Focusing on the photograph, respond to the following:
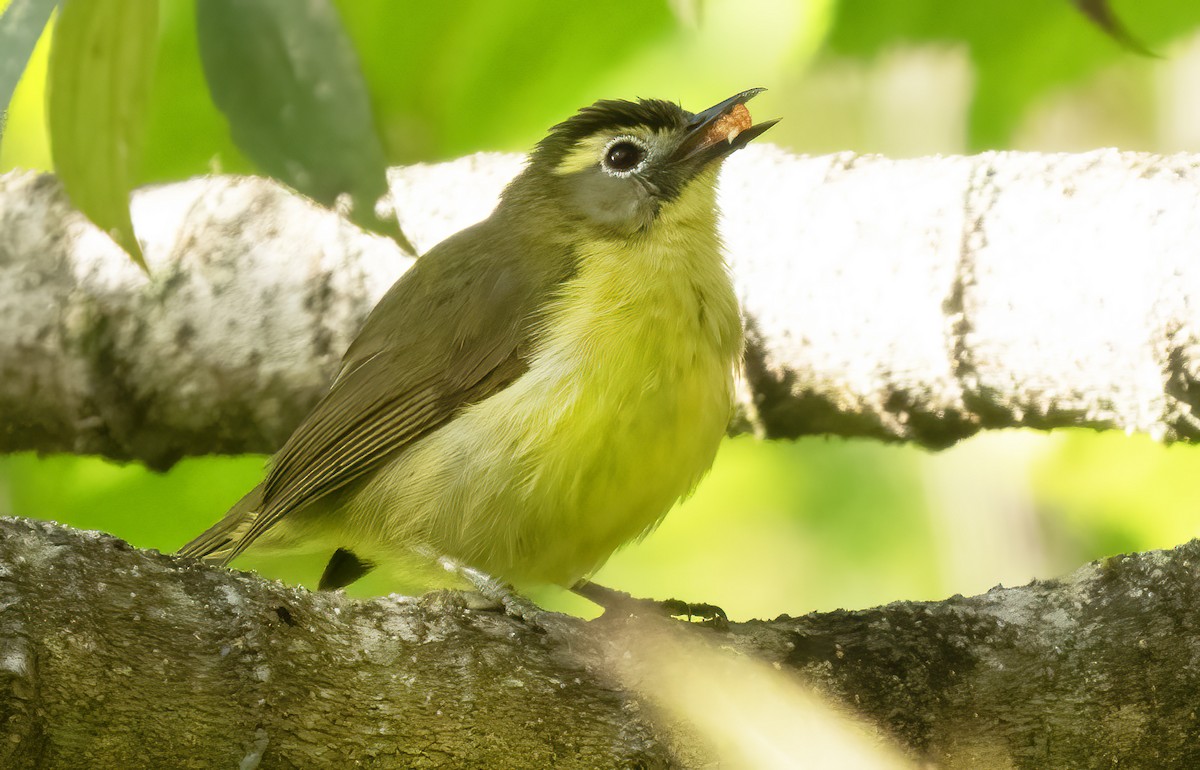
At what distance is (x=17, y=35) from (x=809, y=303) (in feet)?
7.05

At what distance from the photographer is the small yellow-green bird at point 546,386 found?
8.95ft

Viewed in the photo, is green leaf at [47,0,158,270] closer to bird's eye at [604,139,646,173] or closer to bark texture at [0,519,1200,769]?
bark texture at [0,519,1200,769]

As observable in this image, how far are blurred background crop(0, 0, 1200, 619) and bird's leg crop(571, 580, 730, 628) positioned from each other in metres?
0.26

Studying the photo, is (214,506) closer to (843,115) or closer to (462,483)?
(462,483)

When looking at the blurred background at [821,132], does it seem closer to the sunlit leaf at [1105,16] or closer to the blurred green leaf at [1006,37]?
the blurred green leaf at [1006,37]

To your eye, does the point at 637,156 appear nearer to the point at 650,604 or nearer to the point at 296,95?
the point at 296,95

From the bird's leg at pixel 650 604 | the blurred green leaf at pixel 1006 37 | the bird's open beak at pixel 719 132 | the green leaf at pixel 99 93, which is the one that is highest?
the blurred green leaf at pixel 1006 37

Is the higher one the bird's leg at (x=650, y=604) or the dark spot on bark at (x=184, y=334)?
→ the dark spot on bark at (x=184, y=334)

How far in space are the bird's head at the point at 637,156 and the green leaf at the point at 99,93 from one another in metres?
1.12

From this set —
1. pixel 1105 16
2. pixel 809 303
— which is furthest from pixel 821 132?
pixel 1105 16

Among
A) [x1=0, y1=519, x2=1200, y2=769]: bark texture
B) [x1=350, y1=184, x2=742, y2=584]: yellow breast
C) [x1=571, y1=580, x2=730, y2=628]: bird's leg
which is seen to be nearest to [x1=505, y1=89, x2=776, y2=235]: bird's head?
[x1=350, y1=184, x2=742, y2=584]: yellow breast

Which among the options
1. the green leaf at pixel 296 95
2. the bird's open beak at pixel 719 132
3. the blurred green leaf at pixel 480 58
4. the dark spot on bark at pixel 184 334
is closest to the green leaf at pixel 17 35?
the green leaf at pixel 296 95

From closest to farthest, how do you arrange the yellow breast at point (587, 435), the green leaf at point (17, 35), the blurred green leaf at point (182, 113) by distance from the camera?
the green leaf at point (17, 35) < the yellow breast at point (587, 435) < the blurred green leaf at point (182, 113)

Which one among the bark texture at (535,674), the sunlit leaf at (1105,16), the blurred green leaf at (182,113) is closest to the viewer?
the bark texture at (535,674)
